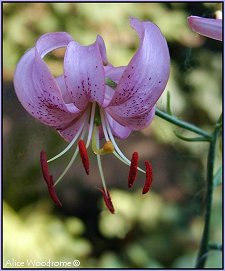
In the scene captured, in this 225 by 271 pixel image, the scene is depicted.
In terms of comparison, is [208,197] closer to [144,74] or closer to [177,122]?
[177,122]

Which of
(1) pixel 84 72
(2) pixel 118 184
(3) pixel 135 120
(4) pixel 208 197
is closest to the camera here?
(1) pixel 84 72

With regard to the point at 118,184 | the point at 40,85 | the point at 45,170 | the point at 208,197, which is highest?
the point at 40,85

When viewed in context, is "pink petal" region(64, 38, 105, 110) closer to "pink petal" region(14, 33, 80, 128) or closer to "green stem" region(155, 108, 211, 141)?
"pink petal" region(14, 33, 80, 128)

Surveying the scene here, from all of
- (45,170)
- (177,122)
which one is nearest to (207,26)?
(177,122)

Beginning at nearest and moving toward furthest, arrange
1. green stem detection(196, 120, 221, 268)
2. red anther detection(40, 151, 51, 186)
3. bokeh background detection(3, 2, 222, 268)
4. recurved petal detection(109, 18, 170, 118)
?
1. recurved petal detection(109, 18, 170, 118)
2. red anther detection(40, 151, 51, 186)
3. green stem detection(196, 120, 221, 268)
4. bokeh background detection(3, 2, 222, 268)

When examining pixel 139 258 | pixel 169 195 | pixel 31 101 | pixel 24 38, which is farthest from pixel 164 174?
pixel 31 101

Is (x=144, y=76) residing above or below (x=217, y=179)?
above

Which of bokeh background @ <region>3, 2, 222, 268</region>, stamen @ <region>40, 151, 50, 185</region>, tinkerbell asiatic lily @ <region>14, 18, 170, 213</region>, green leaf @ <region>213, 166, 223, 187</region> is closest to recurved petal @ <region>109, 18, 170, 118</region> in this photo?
tinkerbell asiatic lily @ <region>14, 18, 170, 213</region>
